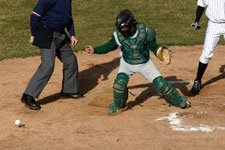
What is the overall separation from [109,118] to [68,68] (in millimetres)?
1628

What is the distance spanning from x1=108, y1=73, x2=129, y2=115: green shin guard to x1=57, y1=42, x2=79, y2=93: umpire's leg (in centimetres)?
127

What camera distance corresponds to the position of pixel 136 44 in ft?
24.8

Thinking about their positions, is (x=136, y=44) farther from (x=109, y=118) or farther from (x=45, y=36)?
(x=45, y=36)

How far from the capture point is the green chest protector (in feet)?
24.8

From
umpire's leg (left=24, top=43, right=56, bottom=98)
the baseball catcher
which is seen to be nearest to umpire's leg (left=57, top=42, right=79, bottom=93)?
umpire's leg (left=24, top=43, right=56, bottom=98)

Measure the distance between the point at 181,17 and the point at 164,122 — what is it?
1043 cm

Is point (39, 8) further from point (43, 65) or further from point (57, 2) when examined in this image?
point (43, 65)

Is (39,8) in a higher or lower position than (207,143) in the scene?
higher

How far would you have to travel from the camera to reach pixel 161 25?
1619cm

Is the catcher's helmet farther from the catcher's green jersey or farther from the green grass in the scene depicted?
the green grass

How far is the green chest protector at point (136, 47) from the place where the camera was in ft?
24.8

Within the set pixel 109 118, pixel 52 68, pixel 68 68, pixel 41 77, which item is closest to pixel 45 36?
pixel 52 68

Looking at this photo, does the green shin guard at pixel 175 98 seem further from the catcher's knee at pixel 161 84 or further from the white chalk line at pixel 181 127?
the white chalk line at pixel 181 127

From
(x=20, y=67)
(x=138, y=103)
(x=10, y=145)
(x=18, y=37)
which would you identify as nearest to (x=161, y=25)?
(x=18, y=37)
